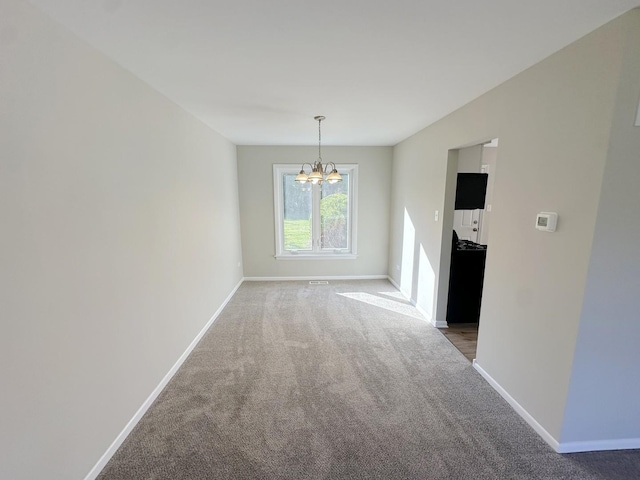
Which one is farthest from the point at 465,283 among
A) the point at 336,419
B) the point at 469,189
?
the point at 336,419

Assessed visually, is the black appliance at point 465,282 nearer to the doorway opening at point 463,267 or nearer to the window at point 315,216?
the doorway opening at point 463,267

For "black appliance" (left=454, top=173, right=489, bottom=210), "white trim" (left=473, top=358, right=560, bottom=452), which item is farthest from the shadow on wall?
"white trim" (left=473, top=358, right=560, bottom=452)

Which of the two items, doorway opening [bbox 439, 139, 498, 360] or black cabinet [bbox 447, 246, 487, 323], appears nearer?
doorway opening [bbox 439, 139, 498, 360]

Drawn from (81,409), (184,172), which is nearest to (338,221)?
(184,172)

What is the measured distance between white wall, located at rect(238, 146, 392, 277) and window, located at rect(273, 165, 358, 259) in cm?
13

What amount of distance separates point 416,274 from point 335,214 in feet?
6.48

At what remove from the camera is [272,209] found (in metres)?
5.19

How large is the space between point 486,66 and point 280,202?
3.83 metres

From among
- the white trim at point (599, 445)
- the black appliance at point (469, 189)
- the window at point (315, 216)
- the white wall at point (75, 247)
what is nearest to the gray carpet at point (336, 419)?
the white trim at point (599, 445)

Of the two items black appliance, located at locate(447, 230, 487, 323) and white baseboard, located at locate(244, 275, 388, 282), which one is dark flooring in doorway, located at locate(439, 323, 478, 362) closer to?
black appliance, located at locate(447, 230, 487, 323)

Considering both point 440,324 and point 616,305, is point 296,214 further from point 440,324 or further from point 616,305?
point 616,305

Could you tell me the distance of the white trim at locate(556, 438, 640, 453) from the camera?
176 cm

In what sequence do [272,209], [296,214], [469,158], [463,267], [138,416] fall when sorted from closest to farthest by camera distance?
[138,416], [463,267], [469,158], [272,209], [296,214]

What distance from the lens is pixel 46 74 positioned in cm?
132
